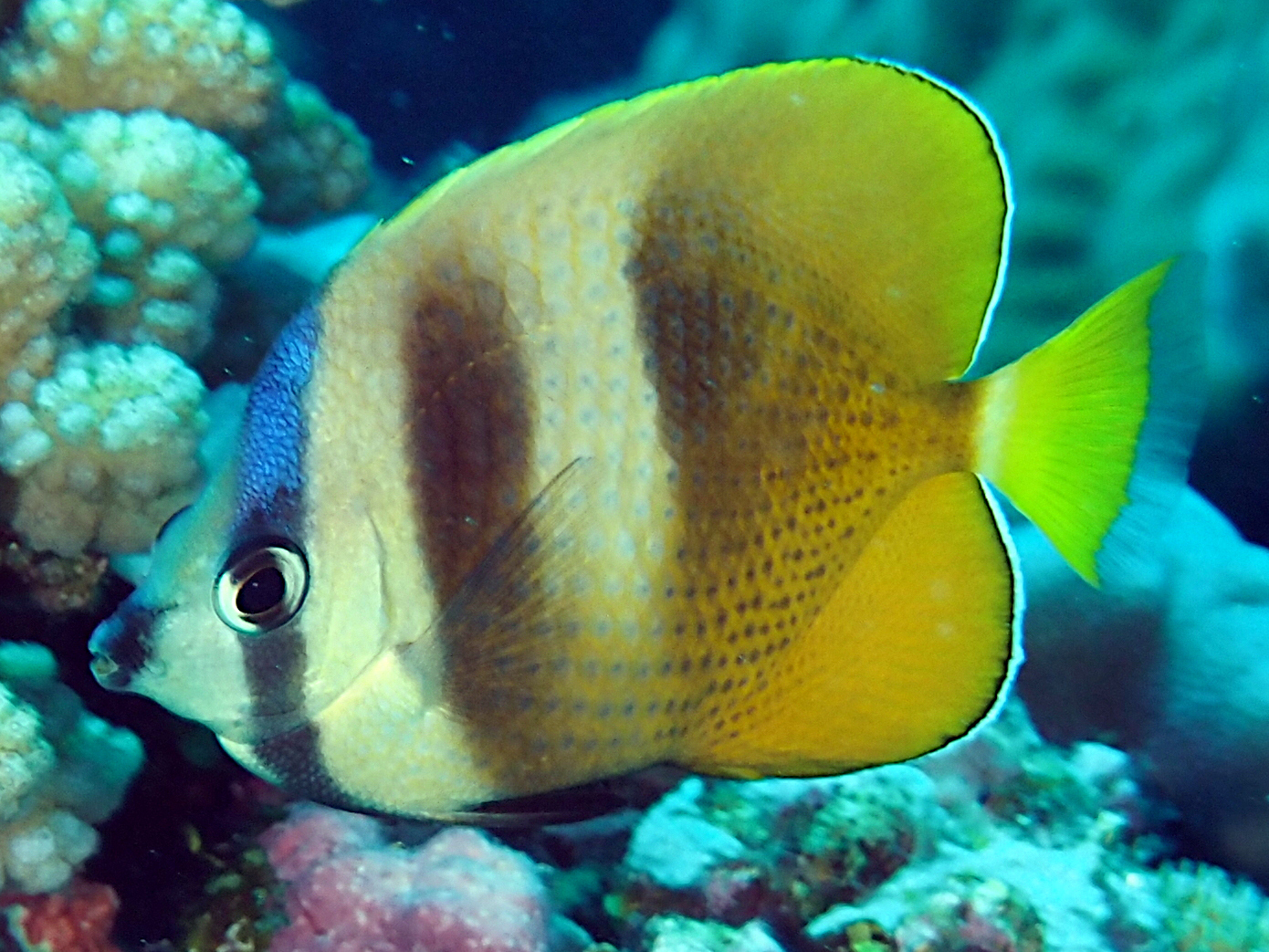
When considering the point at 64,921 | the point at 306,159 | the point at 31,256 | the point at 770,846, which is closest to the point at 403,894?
the point at 64,921

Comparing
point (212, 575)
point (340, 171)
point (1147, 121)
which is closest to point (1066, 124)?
point (1147, 121)

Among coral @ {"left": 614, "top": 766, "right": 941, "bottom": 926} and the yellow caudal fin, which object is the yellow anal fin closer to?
the yellow caudal fin

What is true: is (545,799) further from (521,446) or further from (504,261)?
(504,261)

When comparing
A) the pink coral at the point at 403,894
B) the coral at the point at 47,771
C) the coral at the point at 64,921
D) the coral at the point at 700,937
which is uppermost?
the coral at the point at 47,771

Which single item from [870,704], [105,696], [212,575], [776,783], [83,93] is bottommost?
[776,783]

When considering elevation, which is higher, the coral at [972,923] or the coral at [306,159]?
the coral at [306,159]

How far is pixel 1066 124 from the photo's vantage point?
503cm

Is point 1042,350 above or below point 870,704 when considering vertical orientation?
above

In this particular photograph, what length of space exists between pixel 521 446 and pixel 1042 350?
626 millimetres

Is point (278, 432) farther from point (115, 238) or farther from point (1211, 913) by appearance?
point (1211, 913)

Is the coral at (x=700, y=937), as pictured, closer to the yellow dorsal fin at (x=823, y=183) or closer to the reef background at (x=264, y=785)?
the reef background at (x=264, y=785)

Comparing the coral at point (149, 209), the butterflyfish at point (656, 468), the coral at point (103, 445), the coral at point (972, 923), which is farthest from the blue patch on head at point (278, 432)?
the coral at point (972, 923)

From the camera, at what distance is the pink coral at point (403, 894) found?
5.70 ft

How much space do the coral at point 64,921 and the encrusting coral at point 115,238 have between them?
64 cm
